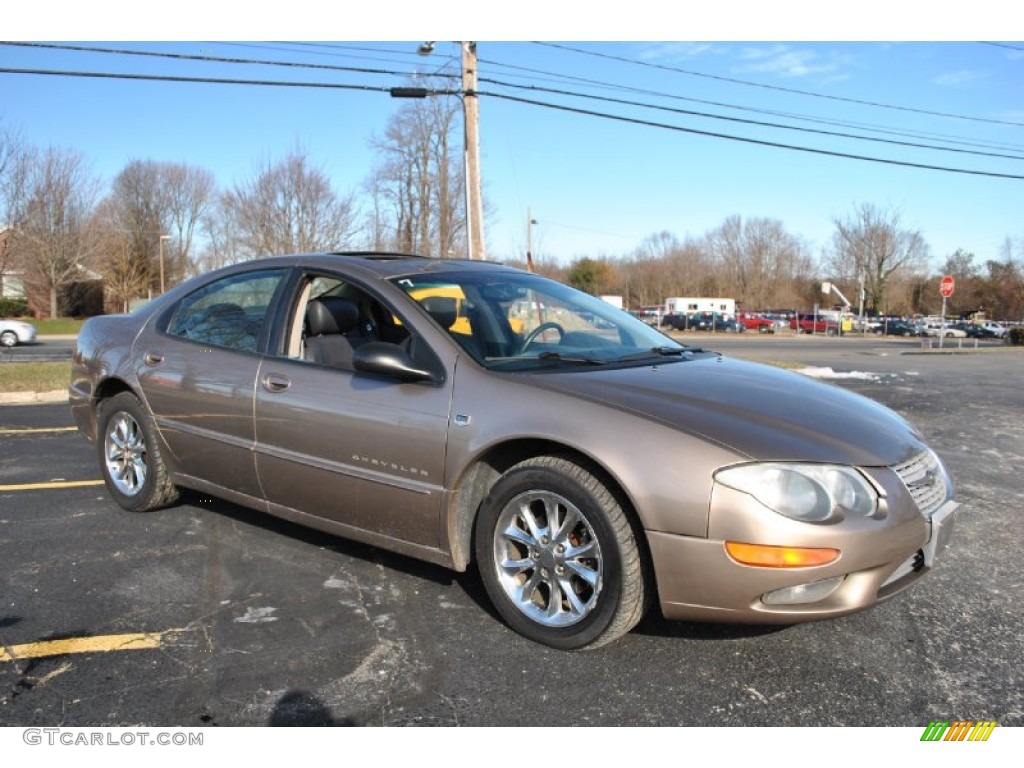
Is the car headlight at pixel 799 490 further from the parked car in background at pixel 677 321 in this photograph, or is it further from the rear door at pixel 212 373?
the parked car in background at pixel 677 321

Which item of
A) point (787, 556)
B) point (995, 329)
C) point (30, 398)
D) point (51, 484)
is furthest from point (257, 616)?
point (995, 329)

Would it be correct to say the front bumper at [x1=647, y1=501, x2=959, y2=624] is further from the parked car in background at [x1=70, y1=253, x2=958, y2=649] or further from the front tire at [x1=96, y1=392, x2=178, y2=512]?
the front tire at [x1=96, y1=392, x2=178, y2=512]

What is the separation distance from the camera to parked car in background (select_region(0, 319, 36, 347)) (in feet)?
79.9

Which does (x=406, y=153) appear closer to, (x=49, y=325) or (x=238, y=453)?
(x=49, y=325)

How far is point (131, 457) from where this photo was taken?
4566 millimetres

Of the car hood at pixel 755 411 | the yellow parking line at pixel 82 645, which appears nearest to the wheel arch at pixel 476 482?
the car hood at pixel 755 411

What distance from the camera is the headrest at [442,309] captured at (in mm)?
3398

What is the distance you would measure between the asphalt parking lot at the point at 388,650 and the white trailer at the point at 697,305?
5895 cm

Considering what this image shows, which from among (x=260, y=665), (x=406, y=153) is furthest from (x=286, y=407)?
(x=406, y=153)

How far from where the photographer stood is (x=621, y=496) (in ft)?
8.96

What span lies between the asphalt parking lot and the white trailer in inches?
2321
